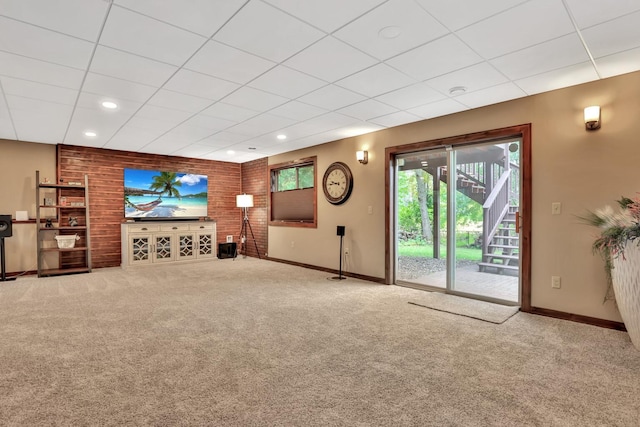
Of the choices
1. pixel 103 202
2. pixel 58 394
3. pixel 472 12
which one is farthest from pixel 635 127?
pixel 103 202

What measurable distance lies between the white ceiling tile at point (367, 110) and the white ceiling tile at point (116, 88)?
2273 mm

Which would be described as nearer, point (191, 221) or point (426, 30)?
point (426, 30)

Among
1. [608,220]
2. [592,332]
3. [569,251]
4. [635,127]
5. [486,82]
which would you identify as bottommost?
[592,332]

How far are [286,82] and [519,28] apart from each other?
2.04 metres

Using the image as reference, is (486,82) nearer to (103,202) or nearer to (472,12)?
(472,12)

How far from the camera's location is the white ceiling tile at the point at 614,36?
7.62 feet

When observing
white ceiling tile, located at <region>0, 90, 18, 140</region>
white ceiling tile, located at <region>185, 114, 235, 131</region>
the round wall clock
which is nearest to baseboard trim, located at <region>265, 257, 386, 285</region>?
the round wall clock

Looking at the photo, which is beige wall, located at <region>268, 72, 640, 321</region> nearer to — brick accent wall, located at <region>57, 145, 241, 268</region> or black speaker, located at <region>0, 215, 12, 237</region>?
brick accent wall, located at <region>57, 145, 241, 268</region>

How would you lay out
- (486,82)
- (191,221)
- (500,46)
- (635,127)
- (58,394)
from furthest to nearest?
(191,221), (486,82), (635,127), (500,46), (58,394)

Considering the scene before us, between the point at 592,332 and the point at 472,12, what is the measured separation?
307 cm

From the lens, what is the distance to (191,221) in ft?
24.7

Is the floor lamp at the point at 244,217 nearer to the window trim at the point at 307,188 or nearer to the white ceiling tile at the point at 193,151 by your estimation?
the window trim at the point at 307,188

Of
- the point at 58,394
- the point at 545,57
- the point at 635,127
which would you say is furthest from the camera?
the point at 635,127

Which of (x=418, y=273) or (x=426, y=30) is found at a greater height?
(x=426, y=30)
